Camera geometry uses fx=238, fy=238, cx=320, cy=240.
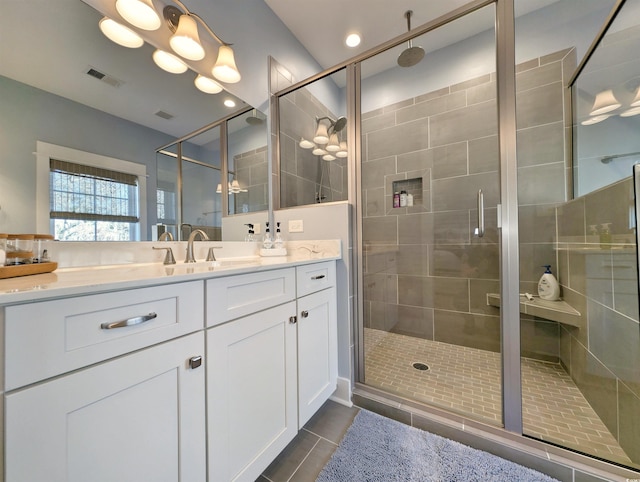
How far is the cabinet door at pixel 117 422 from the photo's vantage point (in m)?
0.46

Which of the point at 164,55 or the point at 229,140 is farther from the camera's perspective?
the point at 229,140

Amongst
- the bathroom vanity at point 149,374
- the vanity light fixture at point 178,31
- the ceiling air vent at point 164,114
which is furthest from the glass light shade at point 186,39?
the bathroom vanity at point 149,374

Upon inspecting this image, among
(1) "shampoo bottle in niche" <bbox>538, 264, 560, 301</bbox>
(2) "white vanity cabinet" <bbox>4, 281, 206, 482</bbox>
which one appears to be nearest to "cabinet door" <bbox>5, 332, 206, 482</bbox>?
(2) "white vanity cabinet" <bbox>4, 281, 206, 482</bbox>

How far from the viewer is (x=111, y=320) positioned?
57 cm

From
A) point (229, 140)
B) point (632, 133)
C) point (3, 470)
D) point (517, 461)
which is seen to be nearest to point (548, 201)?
point (632, 133)

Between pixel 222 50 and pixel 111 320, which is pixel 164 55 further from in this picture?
pixel 111 320

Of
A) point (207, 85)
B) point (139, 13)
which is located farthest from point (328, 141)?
point (139, 13)

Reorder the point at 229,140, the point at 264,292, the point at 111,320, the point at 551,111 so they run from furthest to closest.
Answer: the point at 551,111, the point at 229,140, the point at 264,292, the point at 111,320

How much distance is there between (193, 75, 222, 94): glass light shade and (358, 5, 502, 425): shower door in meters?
0.99

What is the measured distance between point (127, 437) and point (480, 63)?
2.79 meters

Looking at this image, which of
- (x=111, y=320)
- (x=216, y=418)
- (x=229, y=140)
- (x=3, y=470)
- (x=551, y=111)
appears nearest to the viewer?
(x=3, y=470)

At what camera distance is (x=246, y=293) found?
2.97 feet

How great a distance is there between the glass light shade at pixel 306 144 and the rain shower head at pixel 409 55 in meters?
0.95

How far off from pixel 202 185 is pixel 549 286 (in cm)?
235
